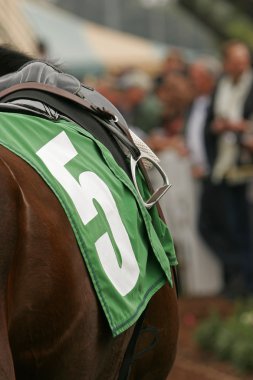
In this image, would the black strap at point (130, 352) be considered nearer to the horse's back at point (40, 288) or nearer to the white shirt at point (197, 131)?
the horse's back at point (40, 288)

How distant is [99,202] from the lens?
2922 millimetres

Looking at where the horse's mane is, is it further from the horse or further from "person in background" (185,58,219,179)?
"person in background" (185,58,219,179)

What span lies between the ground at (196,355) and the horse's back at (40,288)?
4353 millimetres

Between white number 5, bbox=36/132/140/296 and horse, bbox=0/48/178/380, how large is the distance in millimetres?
93

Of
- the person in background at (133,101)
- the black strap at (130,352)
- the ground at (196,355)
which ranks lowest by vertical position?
the ground at (196,355)

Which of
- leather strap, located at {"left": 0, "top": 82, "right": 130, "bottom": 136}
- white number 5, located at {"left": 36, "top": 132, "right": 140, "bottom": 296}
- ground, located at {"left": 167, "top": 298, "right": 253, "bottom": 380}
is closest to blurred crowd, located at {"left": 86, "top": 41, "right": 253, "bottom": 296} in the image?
ground, located at {"left": 167, "top": 298, "right": 253, "bottom": 380}

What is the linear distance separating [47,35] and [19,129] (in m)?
12.0

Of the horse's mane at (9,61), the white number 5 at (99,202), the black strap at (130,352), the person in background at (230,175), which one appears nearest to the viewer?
the white number 5 at (99,202)

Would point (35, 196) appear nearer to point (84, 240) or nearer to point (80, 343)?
point (84, 240)

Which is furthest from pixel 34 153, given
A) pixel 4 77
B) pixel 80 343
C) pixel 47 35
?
pixel 47 35

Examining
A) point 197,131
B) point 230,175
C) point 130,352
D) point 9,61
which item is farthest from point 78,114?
point 197,131

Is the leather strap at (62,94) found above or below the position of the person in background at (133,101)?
above

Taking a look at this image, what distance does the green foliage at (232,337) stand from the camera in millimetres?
7113

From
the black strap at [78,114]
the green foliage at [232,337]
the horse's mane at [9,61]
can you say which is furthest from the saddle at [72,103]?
the green foliage at [232,337]
